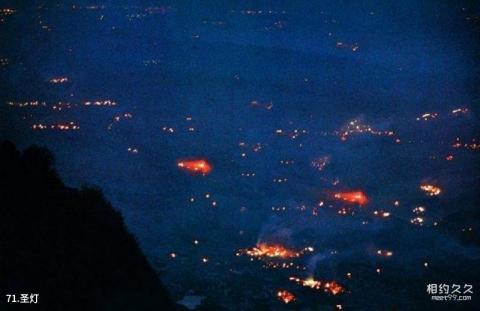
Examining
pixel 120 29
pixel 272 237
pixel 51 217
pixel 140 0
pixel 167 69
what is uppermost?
pixel 140 0

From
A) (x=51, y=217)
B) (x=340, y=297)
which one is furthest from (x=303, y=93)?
(x=51, y=217)

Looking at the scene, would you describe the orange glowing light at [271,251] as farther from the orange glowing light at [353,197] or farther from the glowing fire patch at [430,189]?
the glowing fire patch at [430,189]

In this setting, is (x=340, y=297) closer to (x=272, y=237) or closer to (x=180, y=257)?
(x=272, y=237)

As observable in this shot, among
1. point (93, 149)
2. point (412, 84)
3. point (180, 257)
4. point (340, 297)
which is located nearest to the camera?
point (340, 297)

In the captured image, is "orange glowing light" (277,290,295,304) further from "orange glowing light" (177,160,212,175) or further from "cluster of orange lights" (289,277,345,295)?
"orange glowing light" (177,160,212,175)

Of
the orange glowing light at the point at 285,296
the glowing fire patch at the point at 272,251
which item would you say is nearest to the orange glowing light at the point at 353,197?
the glowing fire patch at the point at 272,251

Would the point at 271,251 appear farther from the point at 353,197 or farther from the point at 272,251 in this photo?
the point at 353,197
